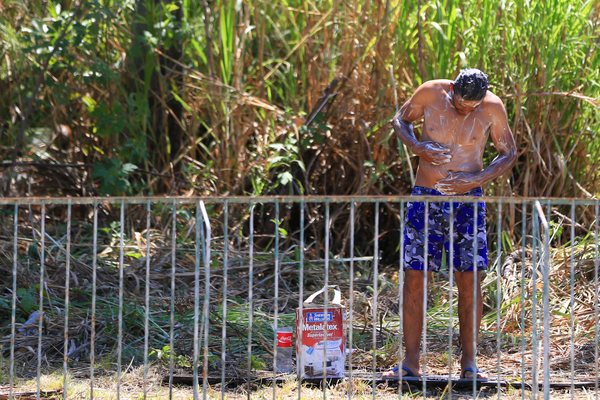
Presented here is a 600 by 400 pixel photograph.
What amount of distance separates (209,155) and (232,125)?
459 millimetres

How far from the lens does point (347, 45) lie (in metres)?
5.66

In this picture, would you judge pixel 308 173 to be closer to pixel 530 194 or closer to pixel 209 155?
pixel 209 155

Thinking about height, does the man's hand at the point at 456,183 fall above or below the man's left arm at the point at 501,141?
below

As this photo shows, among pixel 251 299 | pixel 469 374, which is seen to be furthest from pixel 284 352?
pixel 469 374

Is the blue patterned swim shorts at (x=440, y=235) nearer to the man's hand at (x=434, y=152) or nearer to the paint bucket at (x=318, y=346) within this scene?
the man's hand at (x=434, y=152)

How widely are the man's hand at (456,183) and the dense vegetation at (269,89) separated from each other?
1.65 metres

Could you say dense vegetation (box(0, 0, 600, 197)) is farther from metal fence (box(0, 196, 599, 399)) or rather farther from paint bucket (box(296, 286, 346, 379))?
paint bucket (box(296, 286, 346, 379))

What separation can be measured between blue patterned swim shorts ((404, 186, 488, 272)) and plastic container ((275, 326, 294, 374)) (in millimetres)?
772

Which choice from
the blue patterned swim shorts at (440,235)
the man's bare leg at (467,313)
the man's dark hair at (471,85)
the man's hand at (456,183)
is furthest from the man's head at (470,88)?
the man's bare leg at (467,313)

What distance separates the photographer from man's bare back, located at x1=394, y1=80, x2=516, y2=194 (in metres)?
3.46

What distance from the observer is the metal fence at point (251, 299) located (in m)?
3.25

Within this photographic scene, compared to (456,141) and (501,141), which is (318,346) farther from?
(501,141)

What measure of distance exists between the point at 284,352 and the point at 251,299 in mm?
883

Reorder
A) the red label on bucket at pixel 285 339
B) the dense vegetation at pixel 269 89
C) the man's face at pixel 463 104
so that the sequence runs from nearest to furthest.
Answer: the man's face at pixel 463 104
the red label on bucket at pixel 285 339
the dense vegetation at pixel 269 89
